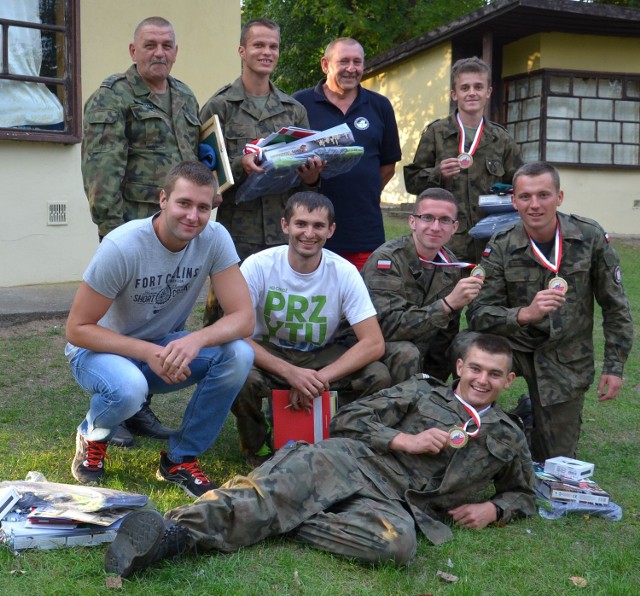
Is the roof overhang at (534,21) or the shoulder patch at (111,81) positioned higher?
the roof overhang at (534,21)

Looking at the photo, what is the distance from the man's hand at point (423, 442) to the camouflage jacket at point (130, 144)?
1.90m

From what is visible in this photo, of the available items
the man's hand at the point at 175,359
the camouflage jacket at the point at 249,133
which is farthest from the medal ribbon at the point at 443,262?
the man's hand at the point at 175,359

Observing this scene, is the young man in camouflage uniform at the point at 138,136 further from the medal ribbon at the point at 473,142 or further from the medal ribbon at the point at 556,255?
the medal ribbon at the point at 556,255

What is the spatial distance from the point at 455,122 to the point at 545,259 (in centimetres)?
131

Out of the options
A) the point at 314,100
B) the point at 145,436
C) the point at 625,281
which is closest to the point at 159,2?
the point at 314,100

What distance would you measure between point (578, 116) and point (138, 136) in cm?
1182

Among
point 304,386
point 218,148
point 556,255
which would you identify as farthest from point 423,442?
point 218,148

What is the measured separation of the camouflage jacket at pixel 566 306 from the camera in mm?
4754

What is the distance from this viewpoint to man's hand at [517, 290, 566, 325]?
446 centimetres

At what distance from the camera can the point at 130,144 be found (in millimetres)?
4855

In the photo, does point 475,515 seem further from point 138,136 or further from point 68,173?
point 68,173

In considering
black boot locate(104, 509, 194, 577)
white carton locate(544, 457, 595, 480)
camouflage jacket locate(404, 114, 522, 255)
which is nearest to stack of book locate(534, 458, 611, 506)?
white carton locate(544, 457, 595, 480)

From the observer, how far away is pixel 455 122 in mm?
5637

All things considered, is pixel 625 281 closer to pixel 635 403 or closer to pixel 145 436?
pixel 635 403
